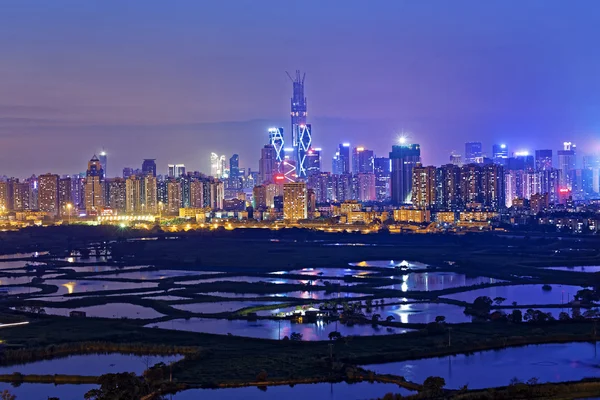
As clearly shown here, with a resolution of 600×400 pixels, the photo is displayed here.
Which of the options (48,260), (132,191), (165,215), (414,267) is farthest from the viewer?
(132,191)

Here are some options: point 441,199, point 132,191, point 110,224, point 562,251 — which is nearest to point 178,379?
point 562,251

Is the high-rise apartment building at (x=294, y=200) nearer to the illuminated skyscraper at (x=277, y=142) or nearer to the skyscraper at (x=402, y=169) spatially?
the skyscraper at (x=402, y=169)

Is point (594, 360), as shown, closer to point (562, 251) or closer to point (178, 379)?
point (178, 379)

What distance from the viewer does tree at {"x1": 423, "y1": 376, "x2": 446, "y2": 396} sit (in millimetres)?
18922

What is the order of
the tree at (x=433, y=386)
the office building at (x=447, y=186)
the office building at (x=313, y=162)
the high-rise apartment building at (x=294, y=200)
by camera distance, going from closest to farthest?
the tree at (x=433, y=386) < the high-rise apartment building at (x=294, y=200) < the office building at (x=447, y=186) < the office building at (x=313, y=162)

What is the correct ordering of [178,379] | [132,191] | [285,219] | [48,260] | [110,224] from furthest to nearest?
[132,191]
[285,219]
[110,224]
[48,260]
[178,379]

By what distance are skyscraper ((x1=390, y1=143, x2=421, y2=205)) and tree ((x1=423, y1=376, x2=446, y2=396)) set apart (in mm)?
104799

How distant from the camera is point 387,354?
22797 millimetres

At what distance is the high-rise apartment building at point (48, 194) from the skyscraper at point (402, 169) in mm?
Result: 45773

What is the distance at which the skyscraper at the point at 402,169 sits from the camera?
125 metres

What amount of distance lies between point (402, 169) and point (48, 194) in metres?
48.6

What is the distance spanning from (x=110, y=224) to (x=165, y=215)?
60.4 feet

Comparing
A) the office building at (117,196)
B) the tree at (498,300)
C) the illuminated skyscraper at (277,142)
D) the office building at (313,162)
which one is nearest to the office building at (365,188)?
the office building at (313,162)

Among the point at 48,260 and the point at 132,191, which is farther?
the point at 132,191
